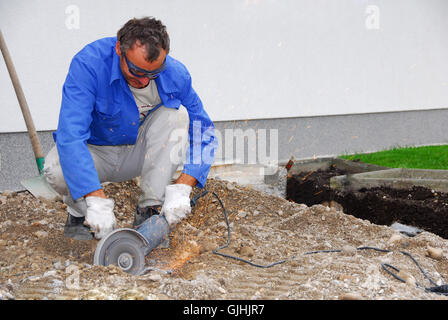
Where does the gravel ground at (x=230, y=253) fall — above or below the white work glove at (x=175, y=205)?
below

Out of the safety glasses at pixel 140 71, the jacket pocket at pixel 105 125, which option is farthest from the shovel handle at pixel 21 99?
the safety glasses at pixel 140 71

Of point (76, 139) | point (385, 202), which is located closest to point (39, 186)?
point (76, 139)

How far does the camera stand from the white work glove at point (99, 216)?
2170 millimetres

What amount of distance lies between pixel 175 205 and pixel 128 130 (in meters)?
0.59

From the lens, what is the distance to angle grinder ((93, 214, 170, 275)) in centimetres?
204

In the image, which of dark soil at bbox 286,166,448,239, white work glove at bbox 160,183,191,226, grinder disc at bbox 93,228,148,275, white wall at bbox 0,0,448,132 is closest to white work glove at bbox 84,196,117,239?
grinder disc at bbox 93,228,148,275

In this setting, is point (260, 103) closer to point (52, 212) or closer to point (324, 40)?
point (324, 40)

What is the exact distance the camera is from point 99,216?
2.18m

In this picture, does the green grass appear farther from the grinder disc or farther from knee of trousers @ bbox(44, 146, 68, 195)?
knee of trousers @ bbox(44, 146, 68, 195)

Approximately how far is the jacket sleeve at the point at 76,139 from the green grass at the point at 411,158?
11.3 ft

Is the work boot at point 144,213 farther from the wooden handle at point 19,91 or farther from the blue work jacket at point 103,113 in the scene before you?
the wooden handle at point 19,91

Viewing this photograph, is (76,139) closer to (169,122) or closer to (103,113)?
(103,113)

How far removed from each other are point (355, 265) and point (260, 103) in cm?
275

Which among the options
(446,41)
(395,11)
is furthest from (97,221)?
(446,41)
